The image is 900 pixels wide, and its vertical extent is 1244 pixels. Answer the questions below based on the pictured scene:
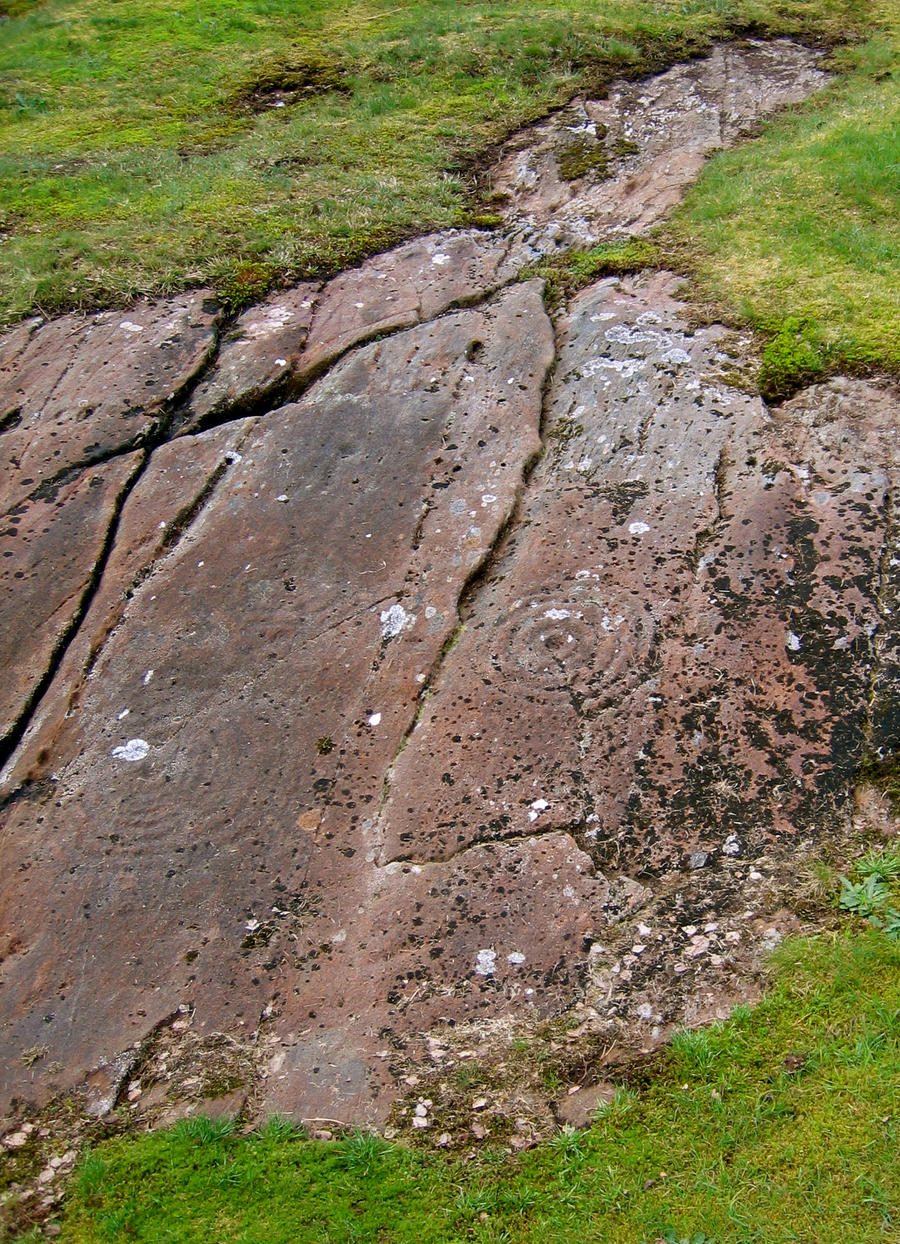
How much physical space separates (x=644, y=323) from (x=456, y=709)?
3.98 meters

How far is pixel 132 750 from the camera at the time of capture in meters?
5.70

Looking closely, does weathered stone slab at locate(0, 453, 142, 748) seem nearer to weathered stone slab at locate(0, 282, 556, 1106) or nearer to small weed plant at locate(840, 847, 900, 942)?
weathered stone slab at locate(0, 282, 556, 1106)

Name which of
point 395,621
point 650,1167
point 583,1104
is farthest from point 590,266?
point 650,1167

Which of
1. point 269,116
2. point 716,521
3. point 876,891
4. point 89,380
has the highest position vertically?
point 269,116

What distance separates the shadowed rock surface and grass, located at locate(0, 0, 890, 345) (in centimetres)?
164

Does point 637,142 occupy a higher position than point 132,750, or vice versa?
point 637,142

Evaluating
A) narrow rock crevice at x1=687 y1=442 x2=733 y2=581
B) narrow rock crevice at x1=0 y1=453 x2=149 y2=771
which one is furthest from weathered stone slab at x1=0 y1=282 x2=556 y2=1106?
narrow rock crevice at x1=687 y1=442 x2=733 y2=581

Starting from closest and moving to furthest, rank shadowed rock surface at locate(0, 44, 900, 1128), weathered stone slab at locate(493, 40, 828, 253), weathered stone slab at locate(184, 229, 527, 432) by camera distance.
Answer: shadowed rock surface at locate(0, 44, 900, 1128), weathered stone slab at locate(184, 229, 527, 432), weathered stone slab at locate(493, 40, 828, 253)

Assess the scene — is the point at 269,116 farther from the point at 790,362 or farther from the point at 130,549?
the point at 790,362

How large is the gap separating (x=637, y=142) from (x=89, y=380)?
22.6 feet

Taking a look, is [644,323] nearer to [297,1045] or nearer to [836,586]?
[836,586]

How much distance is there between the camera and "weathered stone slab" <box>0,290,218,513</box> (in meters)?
7.43

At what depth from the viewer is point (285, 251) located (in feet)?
30.8

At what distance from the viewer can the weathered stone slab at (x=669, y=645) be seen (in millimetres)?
5035
